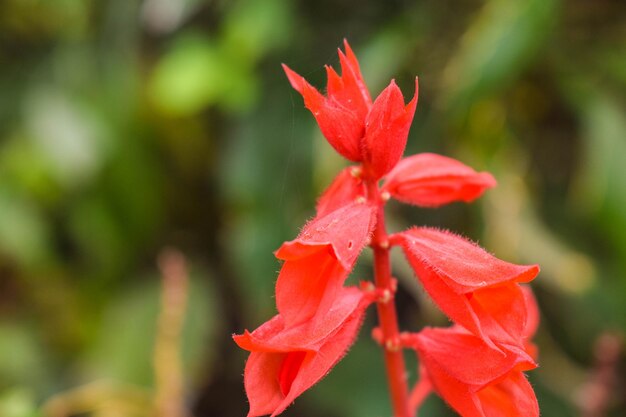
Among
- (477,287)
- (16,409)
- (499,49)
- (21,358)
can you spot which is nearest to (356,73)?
(477,287)

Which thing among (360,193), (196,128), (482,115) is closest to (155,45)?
(196,128)

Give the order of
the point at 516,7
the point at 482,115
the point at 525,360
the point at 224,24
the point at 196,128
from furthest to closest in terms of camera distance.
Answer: the point at 196,128
the point at 224,24
the point at 482,115
the point at 516,7
the point at 525,360

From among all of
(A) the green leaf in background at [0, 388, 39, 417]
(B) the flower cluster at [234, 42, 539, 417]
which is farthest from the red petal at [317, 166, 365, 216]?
(A) the green leaf in background at [0, 388, 39, 417]

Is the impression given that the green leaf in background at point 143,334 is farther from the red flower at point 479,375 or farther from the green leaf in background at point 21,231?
the red flower at point 479,375

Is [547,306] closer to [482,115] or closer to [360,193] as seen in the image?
[482,115]

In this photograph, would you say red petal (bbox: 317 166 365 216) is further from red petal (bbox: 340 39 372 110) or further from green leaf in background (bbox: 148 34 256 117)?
green leaf in background (bbox: 148 34 256 117)

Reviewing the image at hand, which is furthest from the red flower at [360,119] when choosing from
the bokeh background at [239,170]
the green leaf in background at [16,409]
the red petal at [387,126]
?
the bokeh background at [239,170]
